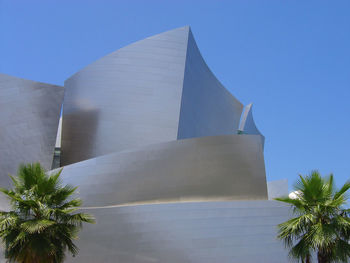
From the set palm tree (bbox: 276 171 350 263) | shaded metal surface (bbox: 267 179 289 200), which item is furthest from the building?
shaded metal surface (bbox: 267 179 289 200)

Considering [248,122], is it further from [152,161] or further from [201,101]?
[152,161]

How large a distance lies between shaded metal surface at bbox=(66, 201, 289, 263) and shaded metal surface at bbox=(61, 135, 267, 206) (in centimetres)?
99

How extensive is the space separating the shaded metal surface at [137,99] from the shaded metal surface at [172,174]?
4043mm

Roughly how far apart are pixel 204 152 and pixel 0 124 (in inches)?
396

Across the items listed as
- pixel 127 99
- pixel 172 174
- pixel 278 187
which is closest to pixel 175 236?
pixel 172 174

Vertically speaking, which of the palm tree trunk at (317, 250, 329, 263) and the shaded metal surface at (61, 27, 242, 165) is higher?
the shaded metal surface at (61, 27, 242, 165)

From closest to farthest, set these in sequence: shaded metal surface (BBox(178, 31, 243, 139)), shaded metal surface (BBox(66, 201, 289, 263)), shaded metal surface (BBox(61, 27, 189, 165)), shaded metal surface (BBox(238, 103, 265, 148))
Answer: shaded metal surface (BBox(66, 201, 289, 263)), shaded metal surface (BBox(61, 27, 189, 165)), shaded metal surface (BBox(178, 31, 243, 139)), shaded metal surface (BBox(238, 103, 265, 148))

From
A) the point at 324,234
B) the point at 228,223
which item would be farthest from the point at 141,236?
the point at 324,234

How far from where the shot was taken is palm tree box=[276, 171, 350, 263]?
9.74m

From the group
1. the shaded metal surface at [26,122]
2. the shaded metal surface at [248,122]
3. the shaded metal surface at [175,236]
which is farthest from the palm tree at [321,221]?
the shaded metal surface at [248,122]

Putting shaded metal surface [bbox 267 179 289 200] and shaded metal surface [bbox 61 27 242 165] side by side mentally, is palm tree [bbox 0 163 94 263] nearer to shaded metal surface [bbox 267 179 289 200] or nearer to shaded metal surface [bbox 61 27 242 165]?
shaded metal surface [bbox 61 27 242 165]

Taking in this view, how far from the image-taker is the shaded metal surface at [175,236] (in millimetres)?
15484

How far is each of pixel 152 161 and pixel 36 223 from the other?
731 cm

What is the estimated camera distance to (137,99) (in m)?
21.8
